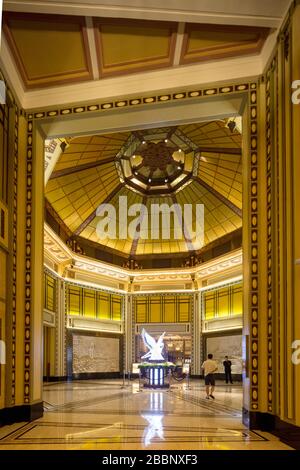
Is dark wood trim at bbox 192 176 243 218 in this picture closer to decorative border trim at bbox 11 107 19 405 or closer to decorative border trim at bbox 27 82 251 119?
decorative border trim at bbox 27 82 251 119

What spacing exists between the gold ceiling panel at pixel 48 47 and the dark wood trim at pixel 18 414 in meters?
4.46

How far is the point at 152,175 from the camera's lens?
56.2 feet

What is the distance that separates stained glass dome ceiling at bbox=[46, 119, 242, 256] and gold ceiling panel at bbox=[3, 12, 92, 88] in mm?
5158

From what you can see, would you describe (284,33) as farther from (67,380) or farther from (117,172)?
(67,380)

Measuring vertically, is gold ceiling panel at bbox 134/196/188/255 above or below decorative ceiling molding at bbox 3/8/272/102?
below

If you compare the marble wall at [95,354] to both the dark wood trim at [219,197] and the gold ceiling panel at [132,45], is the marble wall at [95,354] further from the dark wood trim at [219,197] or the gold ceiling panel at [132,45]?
the gold ceiling panel at [132,45]

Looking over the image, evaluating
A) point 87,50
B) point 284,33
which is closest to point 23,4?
point 87,50

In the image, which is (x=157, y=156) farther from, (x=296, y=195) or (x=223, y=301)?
(x=296, y=195)

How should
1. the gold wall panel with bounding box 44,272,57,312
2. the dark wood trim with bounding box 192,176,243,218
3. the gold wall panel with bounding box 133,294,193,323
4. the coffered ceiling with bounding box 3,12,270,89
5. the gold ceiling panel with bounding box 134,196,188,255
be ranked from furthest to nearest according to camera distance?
1. the gold wall panel with bounding box 133,294,193,323
2. the gold ceiling panel with bounding box 134,196,188,255
3. the dark wood trim with bounding box 192,176,243,218
4. the gold wall panel with bounding box 44,272,57,312
5. the coffered ceiling with bounding box 3,12,270,89

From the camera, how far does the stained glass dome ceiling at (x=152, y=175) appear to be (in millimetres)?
13656

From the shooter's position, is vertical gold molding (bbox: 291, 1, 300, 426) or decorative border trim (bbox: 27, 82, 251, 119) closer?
vertical gold molding (bbox: 291, 1, 300, 426)

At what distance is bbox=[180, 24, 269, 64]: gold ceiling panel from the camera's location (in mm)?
6047

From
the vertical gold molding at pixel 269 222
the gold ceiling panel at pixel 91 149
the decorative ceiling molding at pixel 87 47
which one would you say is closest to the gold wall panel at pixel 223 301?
the gold ceiling panel at pixel 91 149

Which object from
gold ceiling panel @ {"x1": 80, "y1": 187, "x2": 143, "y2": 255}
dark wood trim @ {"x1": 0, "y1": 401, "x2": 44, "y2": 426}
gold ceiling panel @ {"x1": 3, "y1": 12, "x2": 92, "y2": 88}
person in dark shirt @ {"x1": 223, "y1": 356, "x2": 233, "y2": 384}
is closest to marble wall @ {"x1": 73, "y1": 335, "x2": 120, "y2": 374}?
gold ceiling panel @ {"x1": 80, "y1": 187, "x2": 143, "y2": 255}
